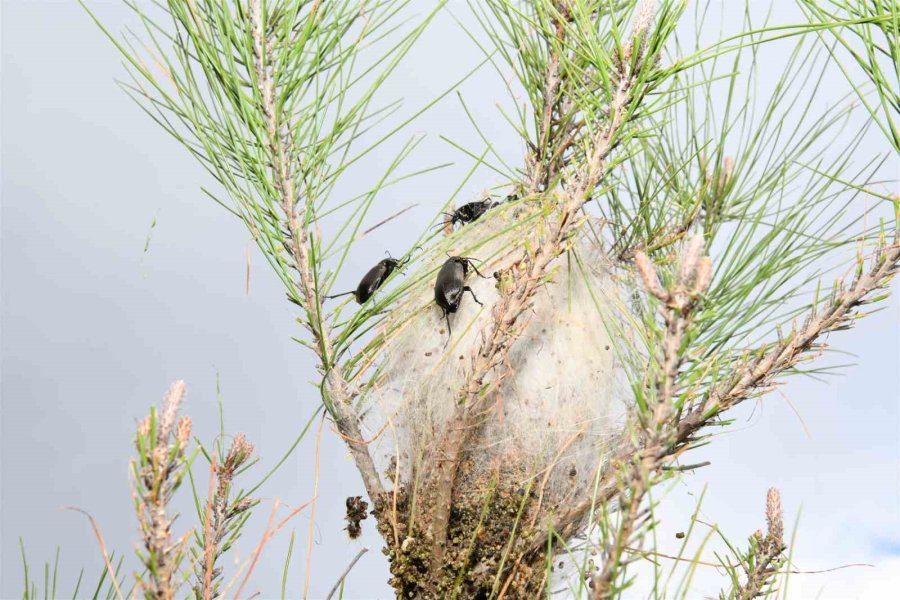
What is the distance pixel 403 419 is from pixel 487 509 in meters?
0.27

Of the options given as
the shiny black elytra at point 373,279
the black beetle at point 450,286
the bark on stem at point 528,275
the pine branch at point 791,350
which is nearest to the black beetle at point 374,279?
the shiny black elytra at point 373,279

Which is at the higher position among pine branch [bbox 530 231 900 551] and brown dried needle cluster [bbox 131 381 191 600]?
pine branch [bbox 530 231 900 551]

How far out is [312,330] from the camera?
1.52 metres

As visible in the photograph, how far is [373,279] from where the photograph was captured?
1667mm

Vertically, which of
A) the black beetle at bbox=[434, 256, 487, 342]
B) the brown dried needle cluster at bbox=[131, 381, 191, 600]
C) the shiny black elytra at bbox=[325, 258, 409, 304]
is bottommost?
the brown dried needle cluster at bbox=[131, 381, 191, 600]

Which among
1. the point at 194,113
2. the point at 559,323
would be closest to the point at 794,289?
the point at 559,323

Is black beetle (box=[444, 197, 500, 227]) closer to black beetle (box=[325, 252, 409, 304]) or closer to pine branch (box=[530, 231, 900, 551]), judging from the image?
black beetle (box=[325, 252, 409, 304])

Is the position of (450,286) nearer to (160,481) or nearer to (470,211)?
(470,211)

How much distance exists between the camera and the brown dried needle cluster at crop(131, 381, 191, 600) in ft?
2.83

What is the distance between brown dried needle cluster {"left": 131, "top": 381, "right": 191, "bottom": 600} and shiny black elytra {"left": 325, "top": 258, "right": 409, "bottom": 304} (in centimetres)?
75

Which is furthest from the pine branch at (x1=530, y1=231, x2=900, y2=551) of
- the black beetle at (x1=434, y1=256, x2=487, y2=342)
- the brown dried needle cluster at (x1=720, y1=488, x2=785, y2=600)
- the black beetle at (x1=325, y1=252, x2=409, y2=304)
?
the black beetle at (x1=325, y1=252, x2=409, y2=304)

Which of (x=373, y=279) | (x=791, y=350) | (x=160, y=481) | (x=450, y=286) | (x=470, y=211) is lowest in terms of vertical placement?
(x=160, y=481)

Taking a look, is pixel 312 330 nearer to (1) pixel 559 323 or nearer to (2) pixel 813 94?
(1) pixel 559 323

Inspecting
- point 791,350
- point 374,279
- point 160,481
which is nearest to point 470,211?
point 374,279
